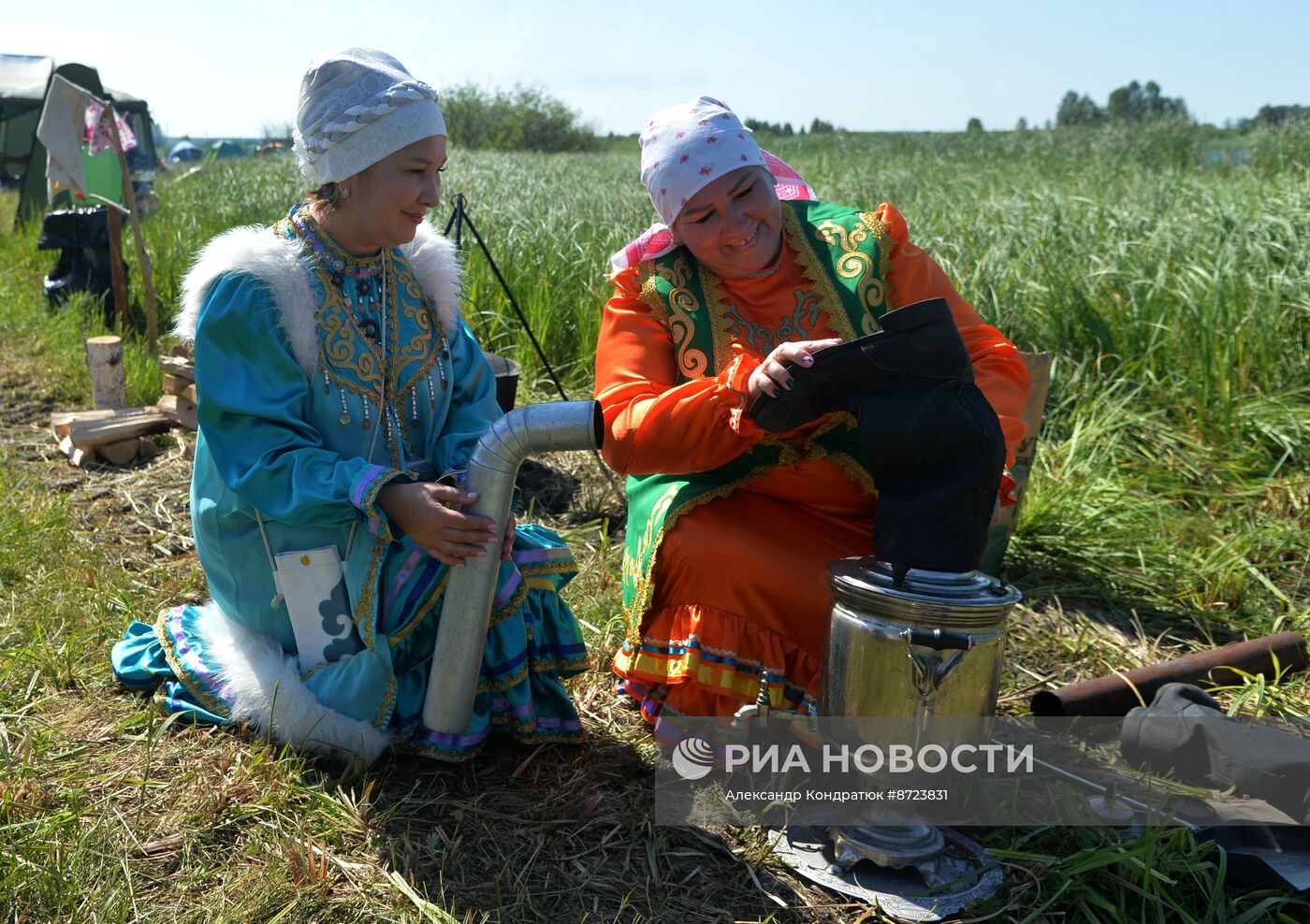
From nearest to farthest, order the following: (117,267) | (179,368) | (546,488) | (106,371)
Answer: (546,488), (179,368), (106,371), (117,267)

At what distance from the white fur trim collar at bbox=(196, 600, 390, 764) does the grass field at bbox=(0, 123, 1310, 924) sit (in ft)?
0.21

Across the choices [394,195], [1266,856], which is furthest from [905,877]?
[394,195]

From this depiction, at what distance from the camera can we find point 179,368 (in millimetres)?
5301

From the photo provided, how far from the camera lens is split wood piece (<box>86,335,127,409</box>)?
18.1 feet

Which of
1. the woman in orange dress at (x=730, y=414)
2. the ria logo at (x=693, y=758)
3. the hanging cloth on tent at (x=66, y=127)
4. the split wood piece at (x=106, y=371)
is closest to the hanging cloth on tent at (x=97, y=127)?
the hanging cloth on tent at (x=66, y=127)

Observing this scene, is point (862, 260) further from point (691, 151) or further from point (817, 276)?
point (691, 151)

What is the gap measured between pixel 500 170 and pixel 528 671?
10.4 metres

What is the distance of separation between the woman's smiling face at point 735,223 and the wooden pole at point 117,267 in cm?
563

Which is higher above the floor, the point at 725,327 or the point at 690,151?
the point at 690,151

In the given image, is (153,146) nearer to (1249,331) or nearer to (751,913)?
(1249,331)

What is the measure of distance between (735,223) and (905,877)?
1502 mm

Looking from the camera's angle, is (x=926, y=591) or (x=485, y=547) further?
(x=485, y=547)

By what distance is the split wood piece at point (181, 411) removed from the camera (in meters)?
5.19

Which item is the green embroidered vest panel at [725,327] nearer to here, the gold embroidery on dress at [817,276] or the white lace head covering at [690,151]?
the gold embroidery on dress at [817,276]
